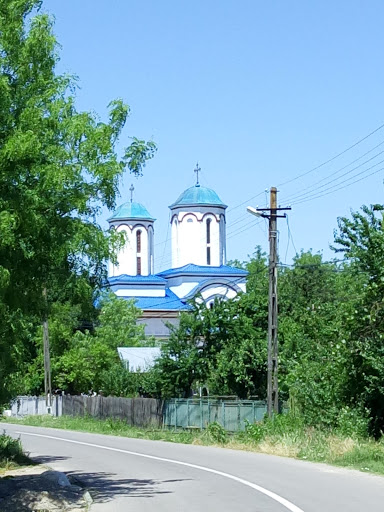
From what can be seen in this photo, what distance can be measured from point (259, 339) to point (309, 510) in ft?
101

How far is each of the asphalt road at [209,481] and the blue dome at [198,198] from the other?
70368 mm

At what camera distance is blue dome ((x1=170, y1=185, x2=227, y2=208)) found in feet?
342

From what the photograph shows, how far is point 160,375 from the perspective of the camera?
49469mm

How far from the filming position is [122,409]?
2105 inches

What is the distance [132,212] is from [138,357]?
43.6m

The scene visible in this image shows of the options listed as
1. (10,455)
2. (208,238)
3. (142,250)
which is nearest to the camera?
(10,455)

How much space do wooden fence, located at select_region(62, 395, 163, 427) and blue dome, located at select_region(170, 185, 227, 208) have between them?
45.5 meters

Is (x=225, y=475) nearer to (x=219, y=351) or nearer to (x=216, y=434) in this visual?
(x=216, y=434)

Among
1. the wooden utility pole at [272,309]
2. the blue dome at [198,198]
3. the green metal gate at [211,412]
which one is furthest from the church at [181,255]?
the wooden utility pole at [272,309]

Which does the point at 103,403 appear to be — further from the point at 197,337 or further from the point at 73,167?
the point at 73,167

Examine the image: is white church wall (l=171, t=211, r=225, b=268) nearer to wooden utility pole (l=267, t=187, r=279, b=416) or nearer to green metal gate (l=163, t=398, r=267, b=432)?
green metal gate (l=163, t=398, r=267, b=432)

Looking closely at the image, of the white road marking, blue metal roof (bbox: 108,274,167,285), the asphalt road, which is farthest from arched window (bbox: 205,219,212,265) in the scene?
the asphalt road

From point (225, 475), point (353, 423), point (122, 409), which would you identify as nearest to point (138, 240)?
point (122, 409)

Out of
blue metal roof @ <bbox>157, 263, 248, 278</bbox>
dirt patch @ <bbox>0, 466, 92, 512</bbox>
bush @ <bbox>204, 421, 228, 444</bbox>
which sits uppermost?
blue metal roof @ <bbox>157, 263, 248, 278</bbox>
